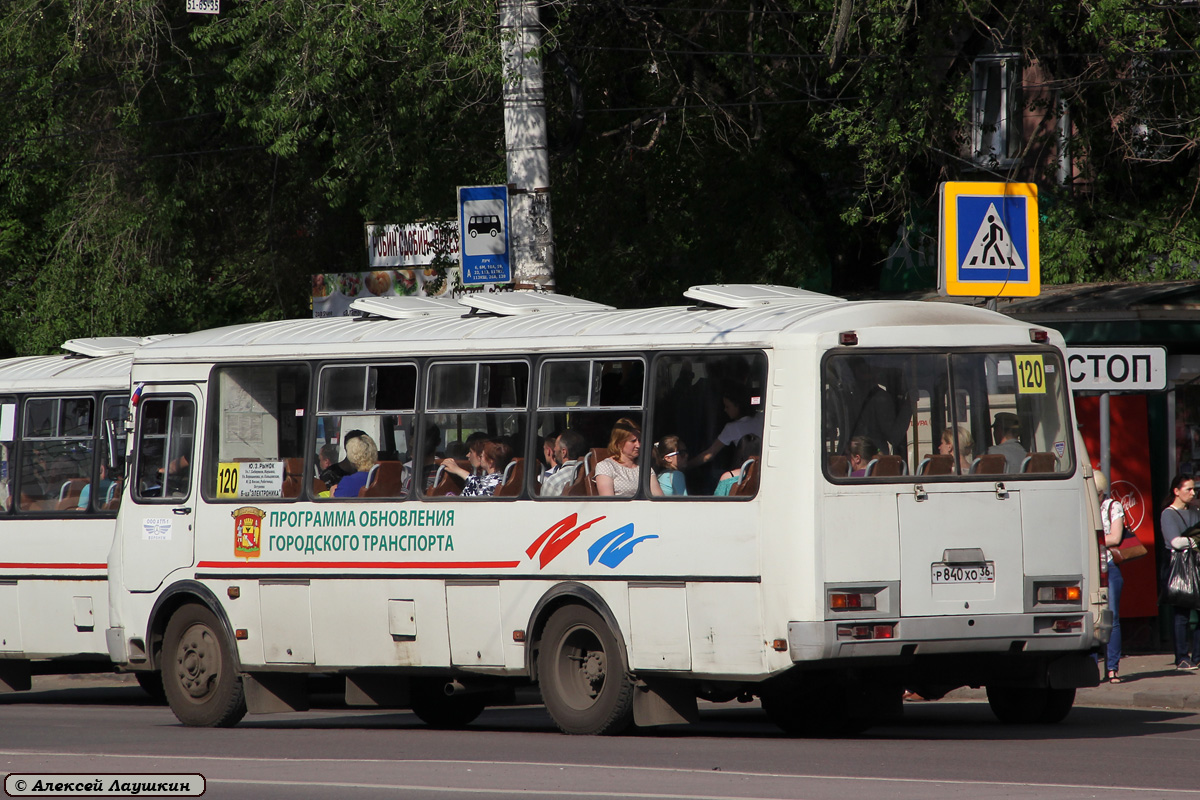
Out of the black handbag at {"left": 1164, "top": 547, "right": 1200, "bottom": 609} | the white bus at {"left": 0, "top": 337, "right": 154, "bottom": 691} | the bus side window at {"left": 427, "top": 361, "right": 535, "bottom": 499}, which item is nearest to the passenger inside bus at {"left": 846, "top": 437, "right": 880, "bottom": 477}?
the bus side window at {"left": 427, "top": 361, "right": 535, "bottom": 499}

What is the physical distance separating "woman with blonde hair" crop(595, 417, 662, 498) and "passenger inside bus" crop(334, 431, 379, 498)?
6.35 feet

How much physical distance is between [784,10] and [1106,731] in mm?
10459

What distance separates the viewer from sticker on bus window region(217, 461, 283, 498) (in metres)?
12.9

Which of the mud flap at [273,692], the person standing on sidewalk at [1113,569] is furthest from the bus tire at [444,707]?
the person standing on sidewalk at [1113,569]

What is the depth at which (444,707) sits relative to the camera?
13250 mm

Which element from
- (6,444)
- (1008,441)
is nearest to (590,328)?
(1008,441)

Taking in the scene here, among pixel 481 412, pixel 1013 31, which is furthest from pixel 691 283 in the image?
pixel 481 412

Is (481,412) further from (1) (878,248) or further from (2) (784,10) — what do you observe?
(1) (878,248)

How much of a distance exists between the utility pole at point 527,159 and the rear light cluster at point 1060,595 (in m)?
6.14

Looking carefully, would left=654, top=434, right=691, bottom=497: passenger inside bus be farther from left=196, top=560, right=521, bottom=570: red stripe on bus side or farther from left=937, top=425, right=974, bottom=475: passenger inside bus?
left=937, top=425, right=974, bottom=475: passenger inside bus

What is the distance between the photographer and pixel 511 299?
1295cm

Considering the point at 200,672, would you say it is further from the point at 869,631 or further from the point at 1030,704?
the point at 1030,704

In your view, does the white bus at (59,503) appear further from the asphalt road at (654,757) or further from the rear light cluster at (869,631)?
the rear light cluster at (869,631)

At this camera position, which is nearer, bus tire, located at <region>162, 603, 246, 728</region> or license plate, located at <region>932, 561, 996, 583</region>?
license plate, located at <region>932, 561, 996, 583</region>
